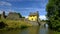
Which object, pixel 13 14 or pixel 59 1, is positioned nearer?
pixel 59 1

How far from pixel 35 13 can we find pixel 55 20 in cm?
6708

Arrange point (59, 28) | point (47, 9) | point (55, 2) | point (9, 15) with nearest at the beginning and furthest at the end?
point (59, 28) < point (55, 2) < point (47, 9) < point (9, 15)

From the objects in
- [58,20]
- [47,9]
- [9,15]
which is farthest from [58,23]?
[9,15]

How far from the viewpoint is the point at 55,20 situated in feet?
110

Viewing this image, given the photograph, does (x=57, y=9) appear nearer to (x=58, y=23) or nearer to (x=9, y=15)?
(x=58, y=23)

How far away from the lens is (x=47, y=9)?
41.8 metres

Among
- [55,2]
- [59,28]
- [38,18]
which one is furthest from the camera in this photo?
[38,18]

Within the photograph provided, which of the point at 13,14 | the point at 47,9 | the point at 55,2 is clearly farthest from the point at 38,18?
the point at 55,2

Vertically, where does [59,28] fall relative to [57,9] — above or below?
below

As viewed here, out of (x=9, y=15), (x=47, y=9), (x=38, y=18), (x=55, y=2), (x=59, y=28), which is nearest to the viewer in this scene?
(x=59, y=28)

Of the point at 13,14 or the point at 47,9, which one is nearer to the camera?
the point at 47,9

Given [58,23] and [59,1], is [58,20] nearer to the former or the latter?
[58,23]

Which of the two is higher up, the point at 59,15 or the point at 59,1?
the point at 59,1

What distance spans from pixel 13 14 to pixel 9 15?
7.31 feet
